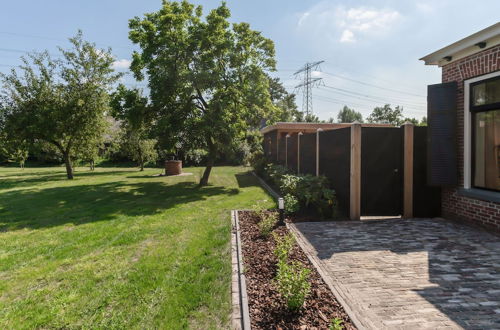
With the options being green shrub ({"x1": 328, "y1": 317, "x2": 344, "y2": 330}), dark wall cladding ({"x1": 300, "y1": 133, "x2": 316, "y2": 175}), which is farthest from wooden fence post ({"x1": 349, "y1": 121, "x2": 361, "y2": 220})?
green shrub ({"x1": 328, "y1": 317, "x2": 344, "y2": 330})

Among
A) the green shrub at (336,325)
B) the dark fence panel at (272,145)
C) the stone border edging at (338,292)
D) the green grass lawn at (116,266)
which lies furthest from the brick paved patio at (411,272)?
the dark fence panel at (272,145)

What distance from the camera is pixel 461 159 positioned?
249 inches

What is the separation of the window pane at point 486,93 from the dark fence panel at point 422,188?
1.21 meters

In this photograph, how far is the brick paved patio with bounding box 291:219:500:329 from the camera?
9.51 feet

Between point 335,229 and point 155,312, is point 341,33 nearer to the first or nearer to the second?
point 335,229

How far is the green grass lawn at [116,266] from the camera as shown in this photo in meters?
3.07

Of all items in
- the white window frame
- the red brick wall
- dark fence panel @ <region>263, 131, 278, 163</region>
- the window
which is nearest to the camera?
the red brick wall

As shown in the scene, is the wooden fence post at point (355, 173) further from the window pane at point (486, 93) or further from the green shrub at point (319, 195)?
the window pane at point (486, 93)

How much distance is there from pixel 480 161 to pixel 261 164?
11.6 meters

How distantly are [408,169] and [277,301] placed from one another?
5149 millimetres

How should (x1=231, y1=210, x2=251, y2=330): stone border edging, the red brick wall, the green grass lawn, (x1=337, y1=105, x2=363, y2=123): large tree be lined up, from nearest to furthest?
(x1=231, y1=210, x2=251, y2=330): stone border edging < the green grass lawn < the red brick wall < (x1=337, y1=105, x2=363, y2=123): large tree

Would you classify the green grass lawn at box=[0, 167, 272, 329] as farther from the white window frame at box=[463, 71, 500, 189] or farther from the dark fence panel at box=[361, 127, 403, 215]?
the white window frame at box=[463, 71, 500, 189]

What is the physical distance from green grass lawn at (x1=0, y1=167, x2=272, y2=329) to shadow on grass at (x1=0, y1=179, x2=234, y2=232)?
53 mm

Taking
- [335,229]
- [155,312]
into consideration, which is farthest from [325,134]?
[155,312]
